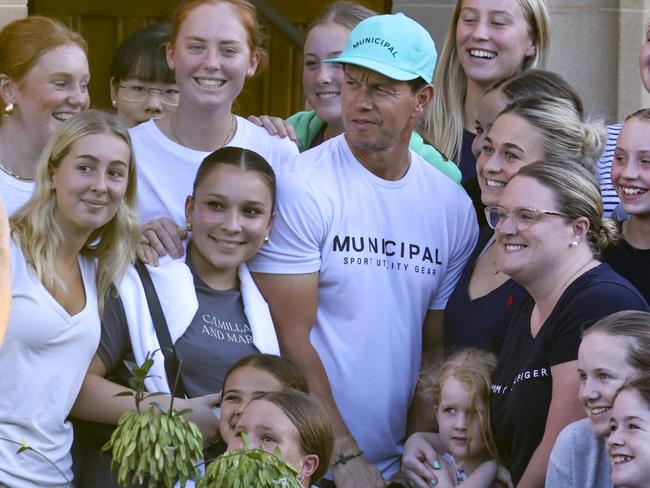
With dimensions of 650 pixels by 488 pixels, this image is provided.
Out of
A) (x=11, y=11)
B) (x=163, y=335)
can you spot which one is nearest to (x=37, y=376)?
(x=163, y=335)

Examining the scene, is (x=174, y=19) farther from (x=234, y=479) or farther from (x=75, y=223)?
(x=234, y=479)

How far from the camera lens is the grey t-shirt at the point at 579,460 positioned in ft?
13.3

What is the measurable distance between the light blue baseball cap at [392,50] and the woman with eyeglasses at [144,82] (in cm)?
106

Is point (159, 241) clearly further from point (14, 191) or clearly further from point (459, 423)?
point (459, 423)

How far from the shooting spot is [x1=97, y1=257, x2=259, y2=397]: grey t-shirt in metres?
4.43

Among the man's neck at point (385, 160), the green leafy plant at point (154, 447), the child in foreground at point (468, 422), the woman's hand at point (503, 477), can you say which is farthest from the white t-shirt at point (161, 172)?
the green leafy plant at point (154, 447)

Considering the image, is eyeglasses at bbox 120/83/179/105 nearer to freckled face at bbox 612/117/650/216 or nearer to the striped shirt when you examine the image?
the striped shirt

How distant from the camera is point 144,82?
5789 mm

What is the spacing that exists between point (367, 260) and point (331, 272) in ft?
0.39

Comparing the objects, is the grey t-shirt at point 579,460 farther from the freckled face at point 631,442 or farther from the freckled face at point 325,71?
the freckled face at point 325,71

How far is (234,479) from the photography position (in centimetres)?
289

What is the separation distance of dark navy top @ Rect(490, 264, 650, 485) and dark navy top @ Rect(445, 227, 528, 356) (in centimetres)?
19

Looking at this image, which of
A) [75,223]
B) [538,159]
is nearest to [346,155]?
[538,159]

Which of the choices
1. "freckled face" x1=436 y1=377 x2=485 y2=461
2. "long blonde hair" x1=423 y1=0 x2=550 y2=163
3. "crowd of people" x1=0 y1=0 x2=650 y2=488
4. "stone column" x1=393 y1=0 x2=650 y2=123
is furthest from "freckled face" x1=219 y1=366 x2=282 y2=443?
"stone column" x1=393 y1=0 x2=650 y2=123
